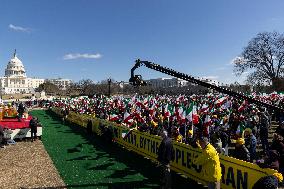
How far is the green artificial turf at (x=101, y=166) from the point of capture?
12.3 meters

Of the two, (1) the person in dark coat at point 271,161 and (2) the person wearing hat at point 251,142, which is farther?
(2) the person wearing hat at point 251,142

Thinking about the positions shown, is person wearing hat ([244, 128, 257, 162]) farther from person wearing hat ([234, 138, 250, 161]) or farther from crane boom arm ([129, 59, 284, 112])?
crane boom arm ([129, 59, 284, 112])

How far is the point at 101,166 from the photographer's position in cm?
1496

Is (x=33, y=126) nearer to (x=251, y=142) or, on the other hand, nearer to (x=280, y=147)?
(x=251, y=142)

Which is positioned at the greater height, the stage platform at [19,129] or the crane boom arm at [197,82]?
the crane boom arm at [197,82]

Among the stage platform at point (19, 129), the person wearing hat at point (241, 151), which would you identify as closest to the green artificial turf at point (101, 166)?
the person wearing hat at point (241, 151)

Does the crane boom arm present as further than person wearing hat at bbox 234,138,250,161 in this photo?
No

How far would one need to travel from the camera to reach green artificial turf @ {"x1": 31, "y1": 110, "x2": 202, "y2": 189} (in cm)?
1229

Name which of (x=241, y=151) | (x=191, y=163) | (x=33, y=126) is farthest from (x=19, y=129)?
(x=241, y=151)

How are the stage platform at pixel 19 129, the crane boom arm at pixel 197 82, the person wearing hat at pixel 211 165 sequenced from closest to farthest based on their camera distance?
1. the crane boom arm at pixel 197 82
2. the person wearing hat at pixel 211 165
3. the stage platform at pixel 19 129

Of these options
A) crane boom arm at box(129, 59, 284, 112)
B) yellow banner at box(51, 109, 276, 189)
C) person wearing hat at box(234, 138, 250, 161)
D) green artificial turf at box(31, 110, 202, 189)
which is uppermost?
crane boom arm at box(129, 59, 284, 112)

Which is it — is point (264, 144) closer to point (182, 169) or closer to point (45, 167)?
point (182, 169)

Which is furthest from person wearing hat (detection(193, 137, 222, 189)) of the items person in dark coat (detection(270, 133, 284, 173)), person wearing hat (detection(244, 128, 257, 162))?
person wearing hat (detection(244, 128, 257, 162))

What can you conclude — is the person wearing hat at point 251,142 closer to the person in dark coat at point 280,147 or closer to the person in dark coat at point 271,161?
the person in dark coat at point 280,147
